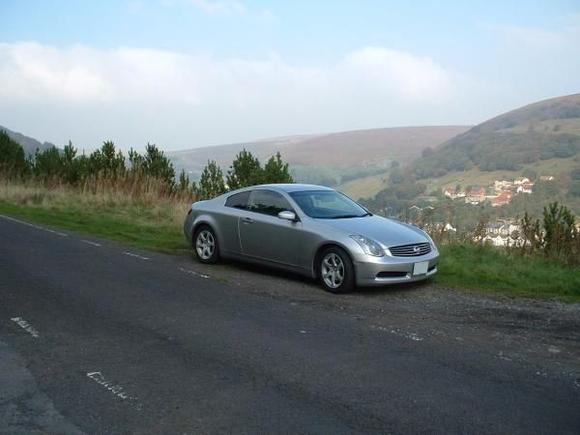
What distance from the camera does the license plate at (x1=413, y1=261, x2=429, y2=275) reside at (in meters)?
9.23

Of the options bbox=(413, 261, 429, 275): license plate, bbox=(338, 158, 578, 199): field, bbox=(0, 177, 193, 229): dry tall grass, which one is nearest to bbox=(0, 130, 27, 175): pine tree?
bbox=(0, 177, 193, 229): dry tall grass

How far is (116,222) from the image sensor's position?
58.3ft

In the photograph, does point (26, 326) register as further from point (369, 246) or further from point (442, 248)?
point (442, 248)

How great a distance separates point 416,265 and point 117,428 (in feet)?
19.0

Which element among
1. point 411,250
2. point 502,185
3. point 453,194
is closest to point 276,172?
point 411,250

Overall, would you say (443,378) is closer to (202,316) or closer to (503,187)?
(202,316)

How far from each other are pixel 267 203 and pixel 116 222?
8498 mm

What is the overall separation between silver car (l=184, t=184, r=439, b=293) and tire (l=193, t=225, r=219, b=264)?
2 cm

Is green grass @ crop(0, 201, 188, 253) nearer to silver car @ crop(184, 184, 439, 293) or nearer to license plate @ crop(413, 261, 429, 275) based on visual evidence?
silver car @ crop(184, 184, 439, 293)

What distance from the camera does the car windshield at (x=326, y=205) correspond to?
33.0 feet

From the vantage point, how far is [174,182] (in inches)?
949

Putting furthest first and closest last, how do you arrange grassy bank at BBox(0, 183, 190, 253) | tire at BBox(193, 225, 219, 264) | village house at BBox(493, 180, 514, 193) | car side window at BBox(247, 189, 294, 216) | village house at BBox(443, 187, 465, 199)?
village house at BBox(493, 180, 514, 193), village house at BBox(443, 187, 465, 199), grassy bank at BBox(0, 183, 190, 253), tire at BBox(193, 225, 219, 264), car side window at BBox(247, 189, 294, 216)

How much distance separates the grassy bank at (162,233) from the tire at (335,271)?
1871mm

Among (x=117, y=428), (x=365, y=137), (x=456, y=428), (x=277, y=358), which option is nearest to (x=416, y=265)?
(x=277, y=358)
